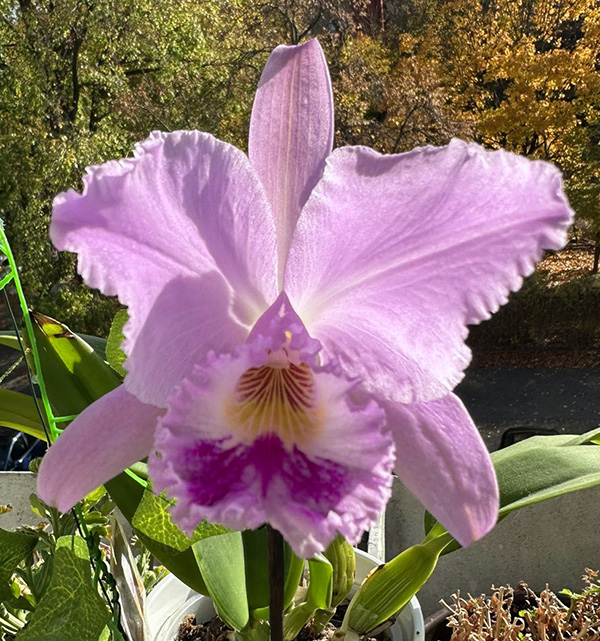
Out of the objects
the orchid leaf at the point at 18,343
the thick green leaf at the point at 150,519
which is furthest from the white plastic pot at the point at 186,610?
the orchid leaf at the point at 18,343

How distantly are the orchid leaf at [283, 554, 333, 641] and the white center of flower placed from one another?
0.23 meters

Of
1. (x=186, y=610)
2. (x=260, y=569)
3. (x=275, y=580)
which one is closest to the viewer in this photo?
(x=275, y=580)

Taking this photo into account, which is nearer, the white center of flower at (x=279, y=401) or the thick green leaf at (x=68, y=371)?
the white center of flower at (x=279, y=401)

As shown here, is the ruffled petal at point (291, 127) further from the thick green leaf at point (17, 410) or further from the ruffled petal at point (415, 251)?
the thick green leaf at point (17, 410)

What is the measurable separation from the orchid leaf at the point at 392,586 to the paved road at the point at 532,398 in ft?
10.3

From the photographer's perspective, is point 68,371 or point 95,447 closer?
point 95,447

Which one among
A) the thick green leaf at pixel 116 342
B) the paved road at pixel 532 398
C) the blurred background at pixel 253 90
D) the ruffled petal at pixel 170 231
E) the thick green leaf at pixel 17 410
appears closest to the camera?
the ruffled petal at pixel 170 231

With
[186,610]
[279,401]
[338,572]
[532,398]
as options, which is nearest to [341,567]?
[338,572]

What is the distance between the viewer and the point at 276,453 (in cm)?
43

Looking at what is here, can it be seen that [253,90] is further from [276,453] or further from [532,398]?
[276,453]

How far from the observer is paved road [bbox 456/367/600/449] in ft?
12.8

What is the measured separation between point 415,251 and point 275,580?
302mm

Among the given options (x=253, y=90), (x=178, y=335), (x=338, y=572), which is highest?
(x=178, y=335)

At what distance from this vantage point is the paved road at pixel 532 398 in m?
3.90
